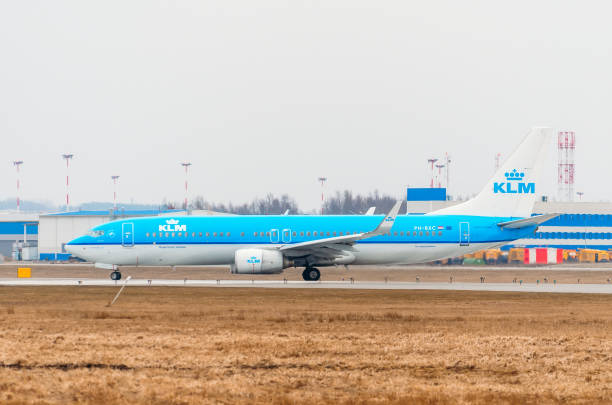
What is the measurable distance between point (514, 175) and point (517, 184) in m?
0.58

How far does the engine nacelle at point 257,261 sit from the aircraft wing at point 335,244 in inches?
33.8

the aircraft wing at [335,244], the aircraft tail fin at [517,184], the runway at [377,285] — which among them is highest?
the aircraft tail fin at [517,184]

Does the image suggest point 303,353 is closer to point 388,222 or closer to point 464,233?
point 388,222

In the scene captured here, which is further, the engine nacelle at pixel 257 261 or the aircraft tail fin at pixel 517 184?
the aircraft tail fin at pixel 517 184

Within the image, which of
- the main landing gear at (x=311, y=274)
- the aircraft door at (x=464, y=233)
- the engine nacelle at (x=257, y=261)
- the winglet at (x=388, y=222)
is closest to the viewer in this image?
the winglet at (x=388, y=222)

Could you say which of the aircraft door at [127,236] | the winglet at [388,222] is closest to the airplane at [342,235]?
the aircraft door at [127,236]

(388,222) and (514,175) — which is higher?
(514,175)

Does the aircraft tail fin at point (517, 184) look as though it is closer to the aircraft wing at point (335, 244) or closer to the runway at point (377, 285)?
the runway at point (377, 285)

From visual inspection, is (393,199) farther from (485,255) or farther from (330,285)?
(330,285)

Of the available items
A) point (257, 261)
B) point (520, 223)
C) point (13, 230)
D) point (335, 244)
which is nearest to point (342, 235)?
point (335, 244)

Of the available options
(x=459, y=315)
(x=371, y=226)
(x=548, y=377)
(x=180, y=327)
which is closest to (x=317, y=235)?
(x=371, y=226)

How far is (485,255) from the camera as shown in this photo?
245ft

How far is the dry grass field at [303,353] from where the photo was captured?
16.5 metres

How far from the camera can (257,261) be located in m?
48.9
